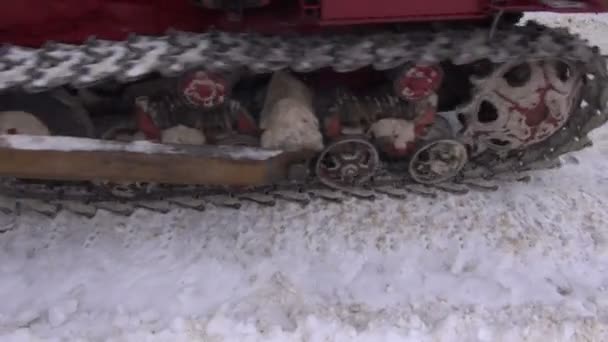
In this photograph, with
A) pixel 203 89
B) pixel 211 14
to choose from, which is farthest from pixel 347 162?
pixel 211 14

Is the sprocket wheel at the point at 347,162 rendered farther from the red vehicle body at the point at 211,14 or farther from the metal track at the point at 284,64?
the red vehicle body at the point at 211,14

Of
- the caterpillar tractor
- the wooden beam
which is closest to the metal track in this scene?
the caterpillar tractor

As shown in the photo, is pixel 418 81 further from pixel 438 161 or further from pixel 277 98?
pixel 277 98

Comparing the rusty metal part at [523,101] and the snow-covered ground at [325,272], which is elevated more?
the rusty metal part at [523,101]

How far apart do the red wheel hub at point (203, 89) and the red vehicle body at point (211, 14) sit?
11.1 inches

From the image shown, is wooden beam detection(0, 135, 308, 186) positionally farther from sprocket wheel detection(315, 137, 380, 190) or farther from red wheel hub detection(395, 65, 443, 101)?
red wheel hub detection(395, 65, 443, 101)

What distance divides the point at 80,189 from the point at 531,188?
7.30ft

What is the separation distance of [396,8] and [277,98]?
656mm

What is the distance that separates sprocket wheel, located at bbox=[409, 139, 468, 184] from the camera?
348cm

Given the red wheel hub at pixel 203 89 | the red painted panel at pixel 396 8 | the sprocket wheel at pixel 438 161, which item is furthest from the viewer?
the sprocket wheel at pixel 438 161

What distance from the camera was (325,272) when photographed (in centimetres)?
321

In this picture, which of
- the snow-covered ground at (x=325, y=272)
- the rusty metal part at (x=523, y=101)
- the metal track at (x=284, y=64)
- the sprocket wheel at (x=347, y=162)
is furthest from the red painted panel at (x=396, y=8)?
the snow-covered ground at (x=325, y=272)

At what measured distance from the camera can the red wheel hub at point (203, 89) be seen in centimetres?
303

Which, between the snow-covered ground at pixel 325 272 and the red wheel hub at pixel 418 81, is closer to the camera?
the snow-covered ground at pixel 325 272
